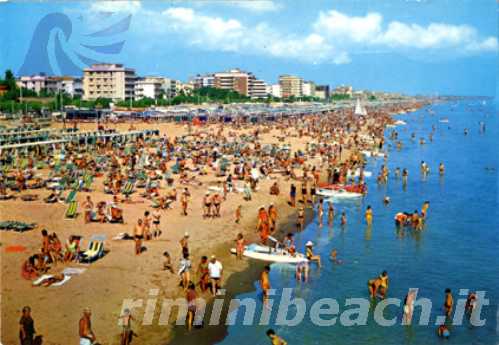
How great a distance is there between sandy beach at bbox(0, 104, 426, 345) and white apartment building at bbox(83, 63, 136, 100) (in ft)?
244

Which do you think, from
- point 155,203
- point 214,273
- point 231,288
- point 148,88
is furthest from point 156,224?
point 148,88

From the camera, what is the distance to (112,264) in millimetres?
13102

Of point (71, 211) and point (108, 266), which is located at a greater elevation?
point (71, 211)

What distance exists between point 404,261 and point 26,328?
1062 centimetres

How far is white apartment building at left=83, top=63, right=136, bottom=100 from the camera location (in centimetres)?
9375

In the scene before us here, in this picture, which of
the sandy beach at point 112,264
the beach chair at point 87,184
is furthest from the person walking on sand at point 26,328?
the beach chair at point 87,184

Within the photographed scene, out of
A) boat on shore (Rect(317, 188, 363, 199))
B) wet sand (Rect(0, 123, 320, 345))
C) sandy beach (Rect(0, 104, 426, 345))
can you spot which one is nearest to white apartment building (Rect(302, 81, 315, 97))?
boat on shore (Rect(317, 188, 363, 199))

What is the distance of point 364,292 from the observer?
1323 centimetres

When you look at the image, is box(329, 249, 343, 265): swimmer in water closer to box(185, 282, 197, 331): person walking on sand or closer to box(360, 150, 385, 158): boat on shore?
box(185, 282, 197, 331): person walking on sand

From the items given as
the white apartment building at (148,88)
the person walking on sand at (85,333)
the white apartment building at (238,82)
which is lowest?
the person walking on sand at (85,333)

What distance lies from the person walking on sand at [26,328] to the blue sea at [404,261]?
3.40 m

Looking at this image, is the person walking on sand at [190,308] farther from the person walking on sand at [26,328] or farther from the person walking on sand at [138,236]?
the person walking on sand at [138,236]

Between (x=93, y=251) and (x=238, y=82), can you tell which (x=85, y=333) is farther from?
(x=238, y=82)

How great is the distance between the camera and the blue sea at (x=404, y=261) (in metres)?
11.0
